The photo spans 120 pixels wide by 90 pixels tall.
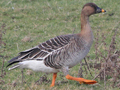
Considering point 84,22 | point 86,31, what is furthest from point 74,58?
point 84,22

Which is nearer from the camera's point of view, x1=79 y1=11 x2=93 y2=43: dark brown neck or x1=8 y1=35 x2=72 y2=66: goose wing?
x1=8 y1=35 x2=72 y2=66: goose wing

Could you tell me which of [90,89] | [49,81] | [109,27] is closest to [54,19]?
[109,27]

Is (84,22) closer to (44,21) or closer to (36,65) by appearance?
(36,65)

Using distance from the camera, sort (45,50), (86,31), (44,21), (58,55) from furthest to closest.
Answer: (44,21), (86,31), (45,50), (58,55)

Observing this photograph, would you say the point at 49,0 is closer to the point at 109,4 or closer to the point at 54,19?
the point at 54,19

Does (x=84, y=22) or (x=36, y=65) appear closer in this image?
(x=36, y=65)

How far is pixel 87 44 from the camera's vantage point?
19.6 ft

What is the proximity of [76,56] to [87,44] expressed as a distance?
41cm

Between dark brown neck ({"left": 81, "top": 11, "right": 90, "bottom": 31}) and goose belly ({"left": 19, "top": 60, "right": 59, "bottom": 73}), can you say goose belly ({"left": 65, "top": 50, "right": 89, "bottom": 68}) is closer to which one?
goose belly ({"left": 19, "top": 60, "right": 59, "bottom": 73})

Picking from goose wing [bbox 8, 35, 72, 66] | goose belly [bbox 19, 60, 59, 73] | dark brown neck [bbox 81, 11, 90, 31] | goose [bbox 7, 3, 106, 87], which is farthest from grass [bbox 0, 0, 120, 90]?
goose belly [bbox 19, 60, 59, 73]

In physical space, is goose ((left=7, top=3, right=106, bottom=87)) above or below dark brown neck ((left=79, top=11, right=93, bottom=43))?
below

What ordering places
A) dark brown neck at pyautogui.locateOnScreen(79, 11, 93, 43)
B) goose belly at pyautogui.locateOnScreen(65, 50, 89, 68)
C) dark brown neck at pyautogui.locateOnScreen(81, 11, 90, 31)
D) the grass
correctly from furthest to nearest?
1. the grass
2. dark brown neck at pyautogui.locateOnScreen(81, 11, 90, 31)
3. dark brown neck at pyautogui.locateOnScreen(79, 11, 93, 43)
4. goose belly at pyautogui.locateOnScreen(65, 50, 89, 68)

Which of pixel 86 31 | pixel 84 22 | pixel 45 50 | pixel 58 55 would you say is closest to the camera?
pixel 58 55

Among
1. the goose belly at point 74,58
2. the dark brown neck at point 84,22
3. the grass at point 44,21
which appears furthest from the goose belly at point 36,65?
the grass at point 44,21
